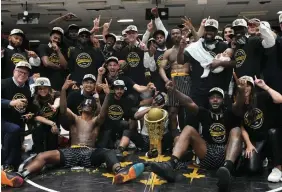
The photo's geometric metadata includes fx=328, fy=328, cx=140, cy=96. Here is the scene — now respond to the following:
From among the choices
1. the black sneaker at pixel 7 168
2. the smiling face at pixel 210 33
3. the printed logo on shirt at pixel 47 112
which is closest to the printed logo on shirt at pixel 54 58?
the printed logo on shirt at pixel 47 112

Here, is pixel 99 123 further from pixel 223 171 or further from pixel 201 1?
pixel 201 1

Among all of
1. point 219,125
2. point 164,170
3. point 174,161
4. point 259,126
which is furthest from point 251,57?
point 164,170

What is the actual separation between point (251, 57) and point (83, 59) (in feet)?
7.56

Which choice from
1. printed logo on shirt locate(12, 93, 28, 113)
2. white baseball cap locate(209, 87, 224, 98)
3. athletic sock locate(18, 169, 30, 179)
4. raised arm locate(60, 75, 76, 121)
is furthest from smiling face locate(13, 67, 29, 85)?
white baseball cap locate(209, 87, 224, 98)

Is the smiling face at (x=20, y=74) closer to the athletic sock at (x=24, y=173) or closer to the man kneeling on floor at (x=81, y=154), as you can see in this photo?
the man kneeling on floor at (x=81, y=154)

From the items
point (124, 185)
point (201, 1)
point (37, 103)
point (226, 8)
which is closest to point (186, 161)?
point (124, 185)

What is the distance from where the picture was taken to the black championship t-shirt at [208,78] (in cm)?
383

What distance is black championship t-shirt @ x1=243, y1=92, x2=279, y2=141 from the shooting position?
11.8 feet

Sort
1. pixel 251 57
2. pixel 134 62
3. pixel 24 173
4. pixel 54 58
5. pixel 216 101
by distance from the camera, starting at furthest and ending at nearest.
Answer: pixel 134 62
pixel 54 58
pixel 251 57
pixel 216 101
pixel 24 173

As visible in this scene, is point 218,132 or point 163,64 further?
point 163,64

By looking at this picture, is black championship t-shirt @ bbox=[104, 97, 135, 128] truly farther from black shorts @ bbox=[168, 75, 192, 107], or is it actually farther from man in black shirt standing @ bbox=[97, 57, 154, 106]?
black shorts @ bbox=[168, 75, 192, 107]

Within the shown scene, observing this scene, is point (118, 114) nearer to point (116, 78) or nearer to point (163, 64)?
point (116, 78)

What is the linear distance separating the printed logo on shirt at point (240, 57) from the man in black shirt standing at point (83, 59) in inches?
80.0

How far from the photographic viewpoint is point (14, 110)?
391 centimetres
